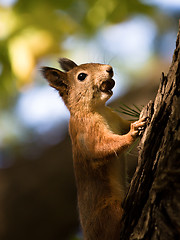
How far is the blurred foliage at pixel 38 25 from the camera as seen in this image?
4840 millimetres

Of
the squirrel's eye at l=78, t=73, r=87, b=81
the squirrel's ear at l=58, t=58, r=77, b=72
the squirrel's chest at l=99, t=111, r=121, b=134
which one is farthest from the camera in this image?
the squirrel's ear at l=58, t=58, r=77, b=72

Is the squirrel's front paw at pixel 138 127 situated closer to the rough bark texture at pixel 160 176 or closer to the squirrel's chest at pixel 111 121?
the rough bark texture at pixel 160 176

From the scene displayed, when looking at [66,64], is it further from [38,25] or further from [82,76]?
[38,25]

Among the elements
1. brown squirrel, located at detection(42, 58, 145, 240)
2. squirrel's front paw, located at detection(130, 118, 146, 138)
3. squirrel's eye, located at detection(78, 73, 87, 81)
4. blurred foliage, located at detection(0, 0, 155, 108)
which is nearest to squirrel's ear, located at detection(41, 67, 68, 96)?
brown squirrel, located at detection(42, 58, 145, 240)

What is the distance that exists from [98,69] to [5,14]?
199 cm

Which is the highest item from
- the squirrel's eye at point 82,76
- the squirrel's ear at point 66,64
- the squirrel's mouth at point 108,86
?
the squirrel's ear at point 66,64

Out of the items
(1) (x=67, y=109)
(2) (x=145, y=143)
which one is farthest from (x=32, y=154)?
(2) (x=145, y=143)

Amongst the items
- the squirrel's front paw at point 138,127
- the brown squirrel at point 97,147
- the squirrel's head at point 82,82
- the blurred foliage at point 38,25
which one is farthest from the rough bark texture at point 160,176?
the blurred foliage at point 38,25

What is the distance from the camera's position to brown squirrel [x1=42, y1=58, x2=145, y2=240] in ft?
9.37

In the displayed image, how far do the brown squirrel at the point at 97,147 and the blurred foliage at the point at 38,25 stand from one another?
123cm

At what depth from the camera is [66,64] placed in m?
4.03

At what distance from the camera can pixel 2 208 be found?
634 cm

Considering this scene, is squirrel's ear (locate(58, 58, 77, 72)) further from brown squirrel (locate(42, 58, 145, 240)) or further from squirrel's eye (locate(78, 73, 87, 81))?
squirrel's eye (locate(78, 73, 87, 81))

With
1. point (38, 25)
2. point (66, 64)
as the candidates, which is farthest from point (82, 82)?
point (38, 25)
